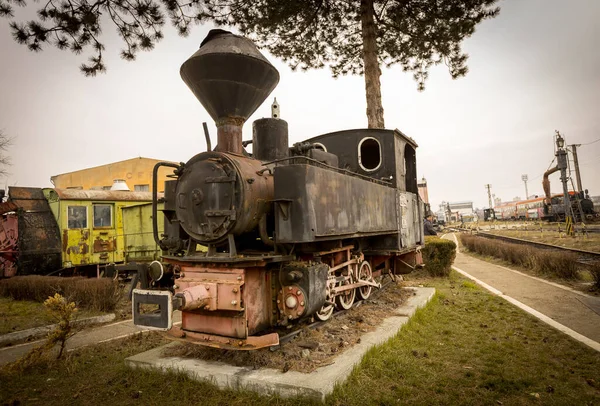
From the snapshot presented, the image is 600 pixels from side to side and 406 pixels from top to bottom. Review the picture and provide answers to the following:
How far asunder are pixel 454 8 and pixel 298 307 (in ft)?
27.1

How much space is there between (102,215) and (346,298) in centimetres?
878

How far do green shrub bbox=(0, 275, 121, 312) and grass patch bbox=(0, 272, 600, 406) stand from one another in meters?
2.08

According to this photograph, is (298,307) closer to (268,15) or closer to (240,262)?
(240,262)

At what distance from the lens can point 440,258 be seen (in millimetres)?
10117

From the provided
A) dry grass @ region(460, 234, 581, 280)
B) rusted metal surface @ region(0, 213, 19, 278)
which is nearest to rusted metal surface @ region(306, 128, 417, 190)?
dry grass @ region(460, 234, 581, 280)

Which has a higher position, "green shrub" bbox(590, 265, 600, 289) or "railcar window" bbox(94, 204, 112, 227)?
"railcar window" bbox(94, 204, 112, 227)

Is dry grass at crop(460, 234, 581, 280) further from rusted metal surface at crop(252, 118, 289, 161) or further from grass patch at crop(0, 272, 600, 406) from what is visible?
rusted metal surface at crop(252, 118, 289, 161)

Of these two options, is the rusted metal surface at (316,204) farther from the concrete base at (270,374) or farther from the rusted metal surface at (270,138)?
the concrete base at (270,374)

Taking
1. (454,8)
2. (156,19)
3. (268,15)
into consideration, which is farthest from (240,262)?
(454,8)

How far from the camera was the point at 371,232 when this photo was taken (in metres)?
5.41

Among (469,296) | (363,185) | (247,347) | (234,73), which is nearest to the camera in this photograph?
(247,347)

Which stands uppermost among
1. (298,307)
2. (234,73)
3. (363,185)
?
(234,73)

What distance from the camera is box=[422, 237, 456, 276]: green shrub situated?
10062mm

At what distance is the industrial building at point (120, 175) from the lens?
97.0ft
